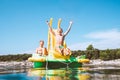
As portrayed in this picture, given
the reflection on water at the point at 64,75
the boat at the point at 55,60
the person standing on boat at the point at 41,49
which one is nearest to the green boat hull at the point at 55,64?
the boat at the point at 55,60

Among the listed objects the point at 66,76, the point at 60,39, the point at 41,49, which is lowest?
the point at 66,76

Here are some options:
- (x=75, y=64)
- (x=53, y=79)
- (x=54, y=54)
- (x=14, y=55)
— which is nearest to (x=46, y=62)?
(x=54, y=54)

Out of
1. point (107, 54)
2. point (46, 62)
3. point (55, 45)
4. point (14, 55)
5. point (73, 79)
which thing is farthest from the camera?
point (14, 55)

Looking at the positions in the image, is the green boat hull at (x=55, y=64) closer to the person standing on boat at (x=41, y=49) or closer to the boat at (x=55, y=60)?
the boat at (x=55, y=60)

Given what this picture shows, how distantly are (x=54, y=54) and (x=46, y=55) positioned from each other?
161 cm

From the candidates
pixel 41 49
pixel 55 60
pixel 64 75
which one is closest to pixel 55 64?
pixel 55 60

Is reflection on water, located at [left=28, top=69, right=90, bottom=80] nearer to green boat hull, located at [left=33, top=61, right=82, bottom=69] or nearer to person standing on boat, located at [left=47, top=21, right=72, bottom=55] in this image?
green boat hull, located at [left=33, top=61, right=82, bottom=69]

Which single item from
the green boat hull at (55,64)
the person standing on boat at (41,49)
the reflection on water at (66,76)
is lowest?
the reflection on water at (66,76)

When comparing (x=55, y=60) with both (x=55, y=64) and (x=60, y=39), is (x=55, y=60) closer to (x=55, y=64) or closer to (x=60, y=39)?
(x=55, y=64)

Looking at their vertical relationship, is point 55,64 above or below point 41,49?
below

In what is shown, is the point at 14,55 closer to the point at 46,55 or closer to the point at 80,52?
the point at 80,52

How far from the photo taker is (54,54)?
70.7ft

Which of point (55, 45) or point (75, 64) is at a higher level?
point (55, 45)

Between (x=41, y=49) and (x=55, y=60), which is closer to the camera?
(x=55, y=60)
